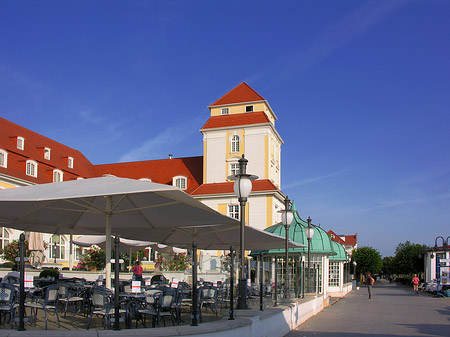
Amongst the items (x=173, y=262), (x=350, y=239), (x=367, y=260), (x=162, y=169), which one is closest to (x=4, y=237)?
(x=173, y=262)

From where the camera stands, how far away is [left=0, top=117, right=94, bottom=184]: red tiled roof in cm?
4609

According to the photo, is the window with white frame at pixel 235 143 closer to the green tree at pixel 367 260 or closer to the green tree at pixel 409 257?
the green tree at pixel 409 257

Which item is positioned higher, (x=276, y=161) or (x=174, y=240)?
(x=276, y=161)

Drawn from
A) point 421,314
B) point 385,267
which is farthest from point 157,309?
point 385,267

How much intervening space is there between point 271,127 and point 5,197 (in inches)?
1843

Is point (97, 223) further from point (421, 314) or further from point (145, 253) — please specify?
point (145, 253)

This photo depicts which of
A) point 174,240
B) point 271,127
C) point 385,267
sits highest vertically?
point 271,127

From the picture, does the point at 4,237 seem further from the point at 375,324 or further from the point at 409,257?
the point at 409,257

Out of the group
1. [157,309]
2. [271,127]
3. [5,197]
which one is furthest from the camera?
[271,127]

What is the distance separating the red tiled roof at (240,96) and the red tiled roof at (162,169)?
8.20 meters

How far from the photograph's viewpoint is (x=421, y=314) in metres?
22.6

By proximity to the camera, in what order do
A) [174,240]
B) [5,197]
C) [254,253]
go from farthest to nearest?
[254,253]
[174,240]
[5,197]

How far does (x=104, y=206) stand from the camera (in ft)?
44.6

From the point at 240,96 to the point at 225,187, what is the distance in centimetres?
1009
